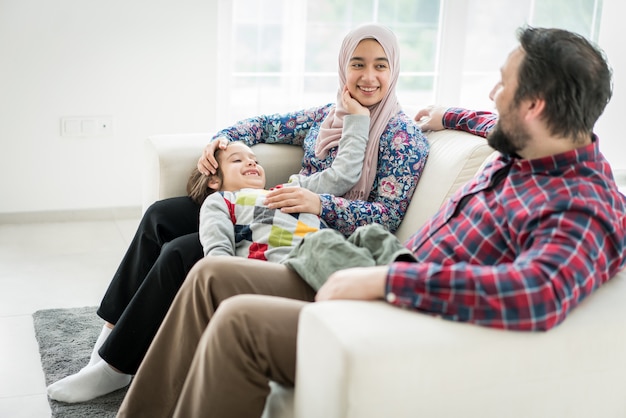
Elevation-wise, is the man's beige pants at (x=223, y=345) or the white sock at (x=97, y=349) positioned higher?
the man's beige pants at (x=223, y=345)

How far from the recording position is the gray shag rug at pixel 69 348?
2.14 metres

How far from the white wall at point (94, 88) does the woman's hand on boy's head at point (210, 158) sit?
4.86ft

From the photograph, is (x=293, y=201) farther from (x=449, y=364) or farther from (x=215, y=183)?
(x=449, y=364)

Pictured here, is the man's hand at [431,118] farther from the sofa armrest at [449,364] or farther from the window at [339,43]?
the window at [339,43]

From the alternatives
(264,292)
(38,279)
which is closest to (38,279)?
(38,279)

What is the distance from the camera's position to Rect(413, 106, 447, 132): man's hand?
2.40 metres

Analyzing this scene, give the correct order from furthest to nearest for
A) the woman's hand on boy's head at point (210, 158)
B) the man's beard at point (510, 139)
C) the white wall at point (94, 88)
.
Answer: the white wall at point (94, 88) < the woman's hand on boy's head at point (210, 158) < the man's beard at point (510, 139)

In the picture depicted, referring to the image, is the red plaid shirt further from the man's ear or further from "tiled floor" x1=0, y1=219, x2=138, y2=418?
"tiled floor" x1=0, y1=219, x2=138, y2=418

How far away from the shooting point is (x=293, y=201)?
7.20 feet

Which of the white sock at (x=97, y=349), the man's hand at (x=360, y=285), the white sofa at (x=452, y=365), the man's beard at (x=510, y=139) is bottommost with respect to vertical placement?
the white sock at (x=97, y=349)

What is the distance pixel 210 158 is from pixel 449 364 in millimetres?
1244

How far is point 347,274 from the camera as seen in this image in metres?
1.54

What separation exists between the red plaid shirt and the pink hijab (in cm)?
64

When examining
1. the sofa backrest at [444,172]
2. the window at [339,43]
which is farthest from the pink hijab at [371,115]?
the window at [339,43]
